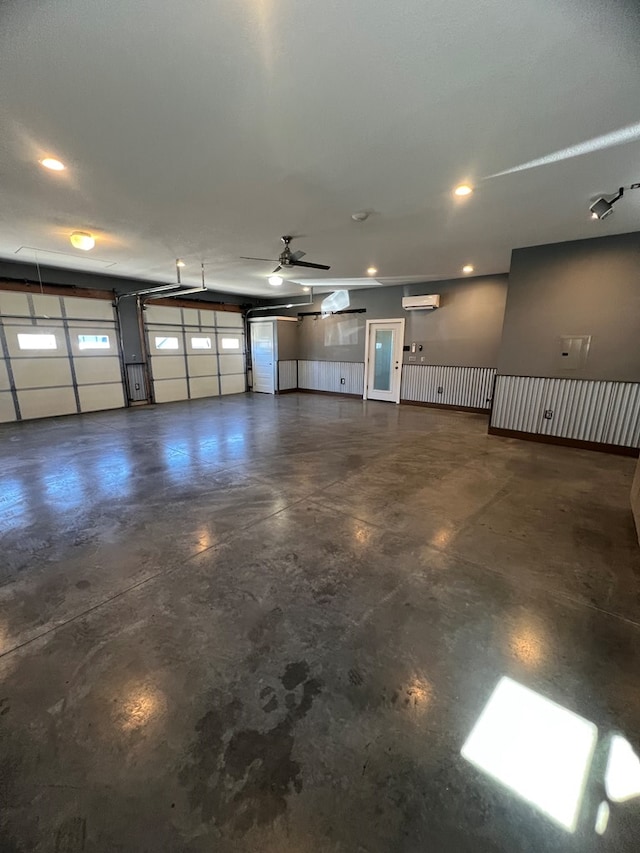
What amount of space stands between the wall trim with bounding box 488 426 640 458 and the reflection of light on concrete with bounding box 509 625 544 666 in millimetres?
4085

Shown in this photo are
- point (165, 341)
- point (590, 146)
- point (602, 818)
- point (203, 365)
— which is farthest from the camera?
point (203, 365)

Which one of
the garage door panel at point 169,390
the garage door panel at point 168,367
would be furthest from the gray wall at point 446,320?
the garage door panel at point 169,390

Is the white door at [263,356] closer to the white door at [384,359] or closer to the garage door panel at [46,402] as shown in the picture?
the white door at [384,359]

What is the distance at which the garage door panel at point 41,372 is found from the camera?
6.24m

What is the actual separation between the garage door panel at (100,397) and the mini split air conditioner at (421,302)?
22.1 ft

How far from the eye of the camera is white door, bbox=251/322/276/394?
31.6ft

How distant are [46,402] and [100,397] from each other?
3.13ft

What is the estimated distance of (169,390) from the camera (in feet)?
28.1

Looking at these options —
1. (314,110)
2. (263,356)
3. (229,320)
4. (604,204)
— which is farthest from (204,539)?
(229,320)

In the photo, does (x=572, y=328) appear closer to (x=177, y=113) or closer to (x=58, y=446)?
(x=177, y=113)

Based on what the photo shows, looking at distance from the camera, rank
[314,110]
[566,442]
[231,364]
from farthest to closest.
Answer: [231,364]
[566,442]
[314,110]

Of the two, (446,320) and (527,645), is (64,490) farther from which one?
(446,320)

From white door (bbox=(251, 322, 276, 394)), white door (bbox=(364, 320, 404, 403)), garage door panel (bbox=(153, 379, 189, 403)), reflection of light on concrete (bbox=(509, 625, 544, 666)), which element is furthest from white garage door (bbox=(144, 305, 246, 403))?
reflection of light on concrete (bbox=(509, 625, 544, 666))

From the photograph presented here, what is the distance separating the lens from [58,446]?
478 centimetres
